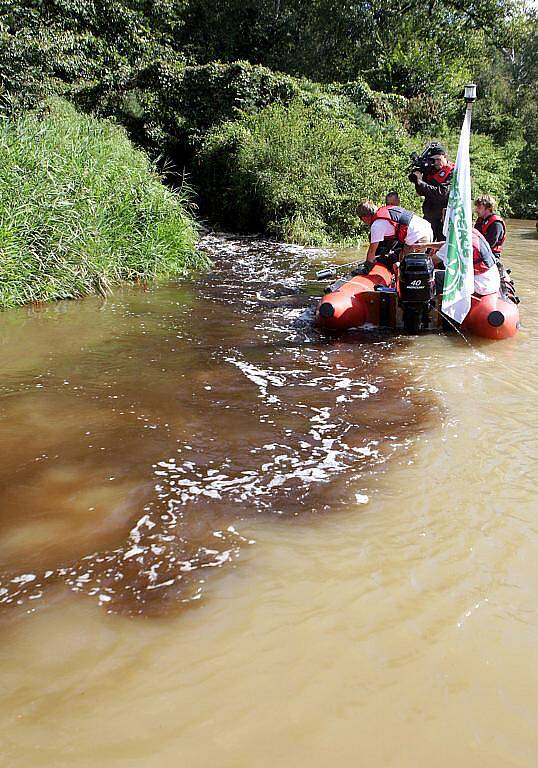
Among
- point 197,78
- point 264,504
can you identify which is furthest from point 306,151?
point 264,504

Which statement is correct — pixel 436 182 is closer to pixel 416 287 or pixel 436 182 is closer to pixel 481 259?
pixel 481 259

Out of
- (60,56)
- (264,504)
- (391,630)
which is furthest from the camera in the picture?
(60,56)

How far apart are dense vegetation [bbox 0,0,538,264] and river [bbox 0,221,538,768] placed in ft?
31.9

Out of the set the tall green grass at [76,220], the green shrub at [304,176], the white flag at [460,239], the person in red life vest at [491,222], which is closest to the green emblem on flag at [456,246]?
the white flag at [460,239]

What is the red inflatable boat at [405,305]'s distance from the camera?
260 inches

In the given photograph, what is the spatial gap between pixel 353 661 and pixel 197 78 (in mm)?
19865

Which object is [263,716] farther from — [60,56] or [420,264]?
[60,56]

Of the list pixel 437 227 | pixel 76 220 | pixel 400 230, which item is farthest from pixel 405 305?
pixel 76 220

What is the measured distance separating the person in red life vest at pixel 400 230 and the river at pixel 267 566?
2.09 meters

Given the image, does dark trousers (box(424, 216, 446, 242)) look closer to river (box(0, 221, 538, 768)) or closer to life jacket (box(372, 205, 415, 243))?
life jacket (box(372, 205, 415, 243))

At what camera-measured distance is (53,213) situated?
8148 mm

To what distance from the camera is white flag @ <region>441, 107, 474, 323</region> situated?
5.89m

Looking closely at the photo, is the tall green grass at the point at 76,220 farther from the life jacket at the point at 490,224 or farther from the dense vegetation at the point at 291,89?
the life jacket at the point at 490,224

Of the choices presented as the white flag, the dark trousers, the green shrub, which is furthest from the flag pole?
the green shrub
